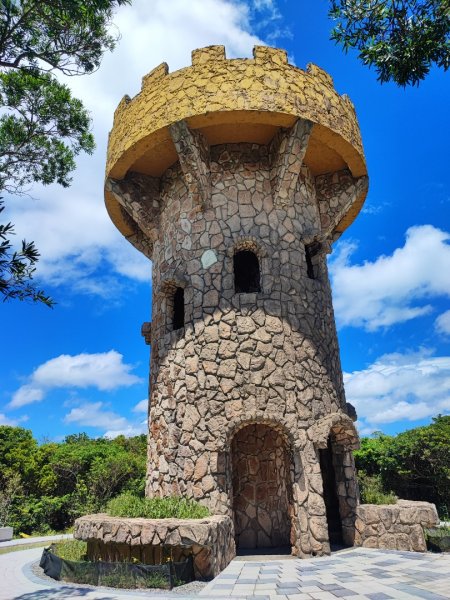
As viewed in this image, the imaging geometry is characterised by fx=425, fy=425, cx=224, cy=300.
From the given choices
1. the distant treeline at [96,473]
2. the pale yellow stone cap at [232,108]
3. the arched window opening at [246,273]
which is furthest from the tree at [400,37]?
the distant treeline at [96,473]

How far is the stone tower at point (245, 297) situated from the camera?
851 cm

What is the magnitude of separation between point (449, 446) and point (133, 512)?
35.1 ft

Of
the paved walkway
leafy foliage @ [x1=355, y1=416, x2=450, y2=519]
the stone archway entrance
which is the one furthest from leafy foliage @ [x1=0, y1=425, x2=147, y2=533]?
leafy foliage @ [x1=355, y1=416, x2=450, y2=519]

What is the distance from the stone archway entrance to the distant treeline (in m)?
5.93

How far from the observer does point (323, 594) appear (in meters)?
5.14

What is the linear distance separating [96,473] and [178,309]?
874cm

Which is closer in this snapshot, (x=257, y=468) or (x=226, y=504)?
(x=226, y=504)

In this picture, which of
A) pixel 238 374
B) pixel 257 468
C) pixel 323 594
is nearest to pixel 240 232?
pixel 238 374

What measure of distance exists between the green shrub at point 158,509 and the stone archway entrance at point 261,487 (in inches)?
63.0

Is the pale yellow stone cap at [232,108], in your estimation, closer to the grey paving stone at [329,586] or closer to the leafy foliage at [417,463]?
the grey paving stone at [329,586]

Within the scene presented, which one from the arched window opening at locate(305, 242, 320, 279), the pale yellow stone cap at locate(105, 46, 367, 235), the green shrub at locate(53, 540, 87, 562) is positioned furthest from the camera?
the arched window opening at locate(305, 242, 320, 279)

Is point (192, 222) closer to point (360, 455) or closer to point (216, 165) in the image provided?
point (216, 165)

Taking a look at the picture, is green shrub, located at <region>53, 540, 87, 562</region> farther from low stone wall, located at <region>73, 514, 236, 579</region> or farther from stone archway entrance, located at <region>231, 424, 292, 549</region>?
stone archway entrance, located at <region>231, 424, 292, 549</region>

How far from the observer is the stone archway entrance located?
883 cm
